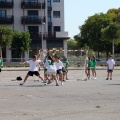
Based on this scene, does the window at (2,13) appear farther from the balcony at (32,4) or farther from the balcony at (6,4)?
the balcony at (32,4)

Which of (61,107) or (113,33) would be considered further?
(113,33)

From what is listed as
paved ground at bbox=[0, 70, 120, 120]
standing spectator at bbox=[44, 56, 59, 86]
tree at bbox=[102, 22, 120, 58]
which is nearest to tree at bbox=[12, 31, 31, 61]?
tree at bbox=[102, 22, 120, 58]

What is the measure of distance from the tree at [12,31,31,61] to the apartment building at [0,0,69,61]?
9.16 ft

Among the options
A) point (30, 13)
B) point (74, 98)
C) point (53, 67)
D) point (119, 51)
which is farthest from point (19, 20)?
point (74, 98)

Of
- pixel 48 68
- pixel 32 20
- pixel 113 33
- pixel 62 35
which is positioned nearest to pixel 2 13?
pixel 32 20

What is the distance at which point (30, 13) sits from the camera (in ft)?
240

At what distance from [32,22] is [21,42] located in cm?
526

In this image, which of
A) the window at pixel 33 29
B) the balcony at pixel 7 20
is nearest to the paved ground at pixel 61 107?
the balcony at pixel 7 20

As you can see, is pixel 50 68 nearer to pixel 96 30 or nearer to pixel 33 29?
pixel 33 29

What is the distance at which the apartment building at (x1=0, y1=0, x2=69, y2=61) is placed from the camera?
7188cm

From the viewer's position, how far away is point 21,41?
2682 inches

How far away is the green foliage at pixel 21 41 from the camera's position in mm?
67375

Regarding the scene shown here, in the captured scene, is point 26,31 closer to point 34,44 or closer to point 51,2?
point 34,44

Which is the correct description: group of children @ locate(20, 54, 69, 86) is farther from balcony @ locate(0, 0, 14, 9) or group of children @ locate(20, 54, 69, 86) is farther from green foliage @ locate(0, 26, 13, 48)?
balcony @ locate(0, 0, 14, 9)
